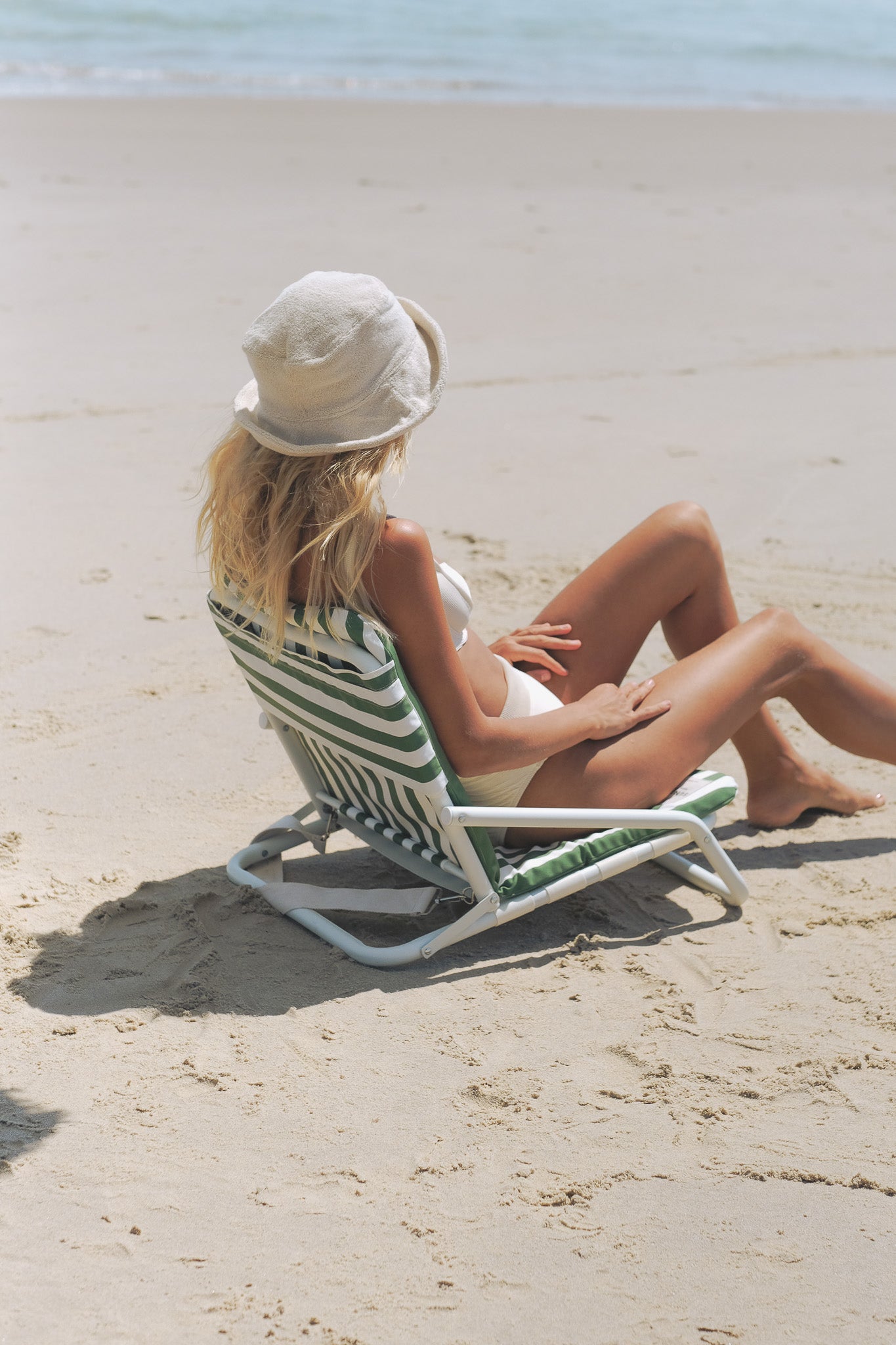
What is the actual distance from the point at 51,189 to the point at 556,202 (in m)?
4.00

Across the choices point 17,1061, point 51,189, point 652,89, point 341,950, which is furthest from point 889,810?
point 652,89

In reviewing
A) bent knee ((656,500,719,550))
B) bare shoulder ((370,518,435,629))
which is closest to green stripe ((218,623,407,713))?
bare shoulder ((370,518,435,629))

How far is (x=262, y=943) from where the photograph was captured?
294 cm

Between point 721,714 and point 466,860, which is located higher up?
point 721,714

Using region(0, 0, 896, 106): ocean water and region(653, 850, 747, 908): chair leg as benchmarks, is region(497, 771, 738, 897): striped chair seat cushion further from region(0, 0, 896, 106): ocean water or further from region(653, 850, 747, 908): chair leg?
region(0, 0, 896, 106): ocean water

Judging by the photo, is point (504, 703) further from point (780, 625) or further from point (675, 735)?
point (780, 625)

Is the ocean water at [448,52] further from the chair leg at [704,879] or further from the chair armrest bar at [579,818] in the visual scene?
the chair armrest bar at [579,818]

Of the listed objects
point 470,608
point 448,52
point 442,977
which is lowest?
point 442,977

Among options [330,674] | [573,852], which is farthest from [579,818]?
[330,674]

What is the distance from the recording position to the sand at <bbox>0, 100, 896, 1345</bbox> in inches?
81.9

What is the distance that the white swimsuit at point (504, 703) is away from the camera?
2.69 meters

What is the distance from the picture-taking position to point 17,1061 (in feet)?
8.30

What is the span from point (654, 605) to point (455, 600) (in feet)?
2.55

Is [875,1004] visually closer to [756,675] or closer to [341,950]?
[756,675]
